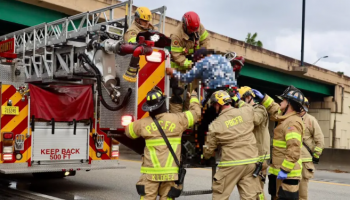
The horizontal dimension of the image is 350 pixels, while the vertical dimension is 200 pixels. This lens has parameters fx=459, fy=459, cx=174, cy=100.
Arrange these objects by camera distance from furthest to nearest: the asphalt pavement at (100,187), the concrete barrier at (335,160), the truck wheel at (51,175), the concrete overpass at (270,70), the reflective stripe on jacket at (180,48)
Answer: the concrete barrier at (335,160)
the concrete overpass at (270,70)
the truck wheel at (51,175)
the asphalt pavement at (100,187)
the reflective stripe on jacket at (180,48)

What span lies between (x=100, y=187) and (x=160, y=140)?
4280mm

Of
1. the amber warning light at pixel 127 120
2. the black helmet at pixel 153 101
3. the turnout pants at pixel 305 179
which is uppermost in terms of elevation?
the black helmet at pixel 153 101

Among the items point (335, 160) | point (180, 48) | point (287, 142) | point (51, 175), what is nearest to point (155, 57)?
point (180, 48)

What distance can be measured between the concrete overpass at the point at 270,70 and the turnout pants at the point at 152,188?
377 inches

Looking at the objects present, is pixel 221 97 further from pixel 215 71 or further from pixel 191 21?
pixel 191 21

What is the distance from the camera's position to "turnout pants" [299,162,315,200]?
6.16 m

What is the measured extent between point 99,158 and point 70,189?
1.17 meters

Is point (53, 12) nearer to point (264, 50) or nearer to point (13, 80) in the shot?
point (13, 80)

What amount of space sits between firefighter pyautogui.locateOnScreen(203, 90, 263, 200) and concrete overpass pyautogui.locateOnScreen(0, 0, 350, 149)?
968cm

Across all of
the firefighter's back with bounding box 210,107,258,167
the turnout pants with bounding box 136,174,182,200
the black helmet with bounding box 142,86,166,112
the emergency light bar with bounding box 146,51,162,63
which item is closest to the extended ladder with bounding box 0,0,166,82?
the emergency light bar with bounding box 146,51,162,63

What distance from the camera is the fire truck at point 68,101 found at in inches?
235

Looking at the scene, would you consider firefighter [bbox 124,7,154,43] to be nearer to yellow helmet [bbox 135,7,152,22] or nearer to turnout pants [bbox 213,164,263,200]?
yellow helmet [bbox 135,7,152,22]

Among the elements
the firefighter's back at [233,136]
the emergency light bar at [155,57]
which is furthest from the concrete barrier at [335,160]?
the emergency light bar at [155,57]

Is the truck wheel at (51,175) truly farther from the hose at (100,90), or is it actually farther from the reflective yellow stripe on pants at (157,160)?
the reflective yellow stripe on pants at (157,160)
